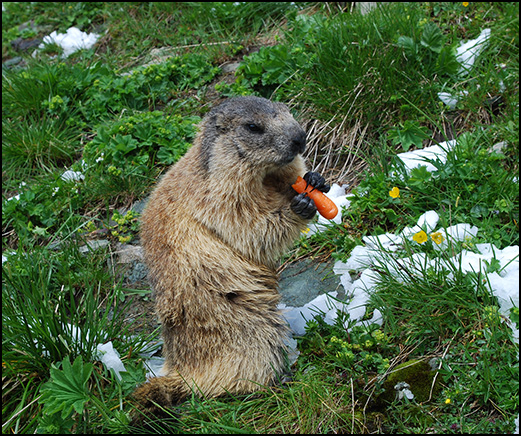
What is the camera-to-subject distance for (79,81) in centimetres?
623

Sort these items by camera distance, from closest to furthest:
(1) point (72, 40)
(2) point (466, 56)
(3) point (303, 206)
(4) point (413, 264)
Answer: (4) point (413, 264) → (3) point (303, 206) → (2) point (466, 56) → (1) point (72, 40)

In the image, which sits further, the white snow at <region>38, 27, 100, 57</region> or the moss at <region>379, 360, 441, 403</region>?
the white snow at <region>38, 27, 100, 57</region>

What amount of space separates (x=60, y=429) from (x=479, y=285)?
2545 mm

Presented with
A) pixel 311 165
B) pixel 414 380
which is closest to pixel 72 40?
pixel 311 165

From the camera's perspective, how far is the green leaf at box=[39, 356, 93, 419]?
3080 mm

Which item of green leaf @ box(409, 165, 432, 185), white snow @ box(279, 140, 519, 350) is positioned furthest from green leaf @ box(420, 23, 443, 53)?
green leaf @ box(409, 165, 432, 185)

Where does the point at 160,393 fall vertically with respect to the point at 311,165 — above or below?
above

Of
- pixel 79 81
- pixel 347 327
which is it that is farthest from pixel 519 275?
pixel 79 81

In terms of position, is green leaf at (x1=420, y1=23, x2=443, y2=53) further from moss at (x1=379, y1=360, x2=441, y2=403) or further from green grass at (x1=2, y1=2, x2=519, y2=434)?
moss at (x1=379, y1=360, x2=441, y2=403)

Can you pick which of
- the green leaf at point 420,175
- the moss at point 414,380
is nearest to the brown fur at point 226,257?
the moss at point 414,380

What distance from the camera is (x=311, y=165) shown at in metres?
5.23

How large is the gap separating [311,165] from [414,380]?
258 centimetres

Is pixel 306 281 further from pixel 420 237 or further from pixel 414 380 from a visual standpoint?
pixel 414 380

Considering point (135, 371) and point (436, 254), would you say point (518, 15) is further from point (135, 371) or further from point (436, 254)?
point (135, 371)
